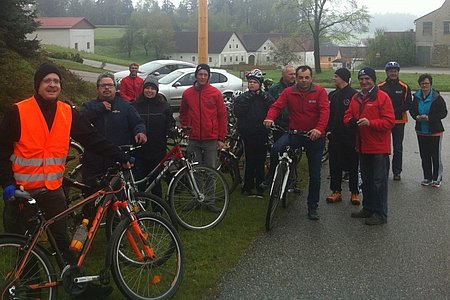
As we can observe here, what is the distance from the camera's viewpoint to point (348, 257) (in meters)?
5.83

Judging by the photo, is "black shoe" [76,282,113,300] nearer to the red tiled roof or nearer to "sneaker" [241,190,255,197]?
"sneaker" [241,190,255,197]

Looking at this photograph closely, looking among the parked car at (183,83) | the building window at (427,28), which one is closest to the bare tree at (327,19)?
the building window at (427,28)

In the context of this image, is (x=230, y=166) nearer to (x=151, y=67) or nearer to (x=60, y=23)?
(x=151, y=67)

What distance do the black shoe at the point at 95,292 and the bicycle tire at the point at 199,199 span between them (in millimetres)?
2070

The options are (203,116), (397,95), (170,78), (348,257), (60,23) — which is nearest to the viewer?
(348,257)

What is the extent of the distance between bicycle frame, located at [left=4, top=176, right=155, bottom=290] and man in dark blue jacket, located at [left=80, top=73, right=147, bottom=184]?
4.25 ft

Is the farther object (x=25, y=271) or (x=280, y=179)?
(x=280, y=179)

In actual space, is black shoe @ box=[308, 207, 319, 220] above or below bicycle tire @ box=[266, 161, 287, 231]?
below

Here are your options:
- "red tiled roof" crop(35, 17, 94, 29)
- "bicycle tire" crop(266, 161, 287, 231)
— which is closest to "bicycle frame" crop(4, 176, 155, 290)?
"bicycle tire" crop(266, 161, 287, 231)

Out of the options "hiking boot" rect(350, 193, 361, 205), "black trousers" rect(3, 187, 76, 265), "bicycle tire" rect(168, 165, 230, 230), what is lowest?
"hiking boot" rect(350, 193, 361, 205)

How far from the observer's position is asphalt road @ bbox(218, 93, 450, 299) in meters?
4.97

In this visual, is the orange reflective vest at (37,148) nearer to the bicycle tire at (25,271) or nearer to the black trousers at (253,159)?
the bicycle tire at (25,271)

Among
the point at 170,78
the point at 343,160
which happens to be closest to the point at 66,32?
the point at 170,78

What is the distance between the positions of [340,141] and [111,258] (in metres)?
4.81
